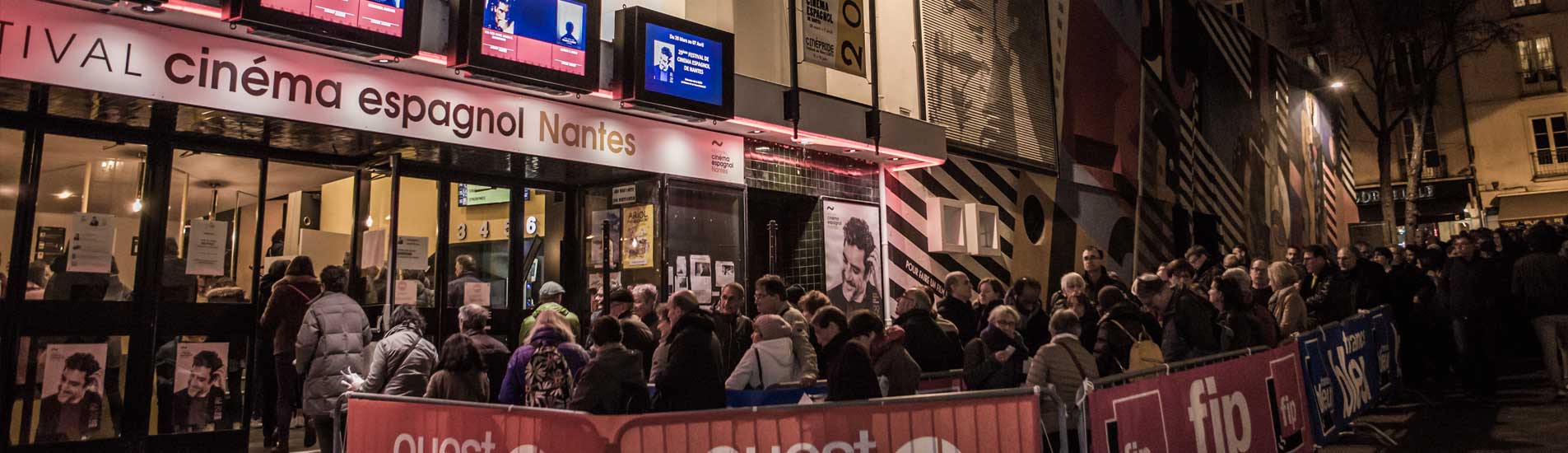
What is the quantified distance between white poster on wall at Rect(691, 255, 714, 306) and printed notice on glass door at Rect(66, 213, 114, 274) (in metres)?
4.90

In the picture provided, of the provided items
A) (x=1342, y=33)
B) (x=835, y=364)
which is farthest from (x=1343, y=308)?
(x=1342, y=33)

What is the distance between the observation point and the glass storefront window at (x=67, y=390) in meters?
6.56

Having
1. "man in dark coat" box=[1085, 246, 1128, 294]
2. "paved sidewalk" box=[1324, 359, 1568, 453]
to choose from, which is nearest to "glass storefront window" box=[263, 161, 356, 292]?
"man in dark coat" box=[1085, 246, 1128, 294]

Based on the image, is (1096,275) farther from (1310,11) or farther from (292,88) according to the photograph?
(1310,11)

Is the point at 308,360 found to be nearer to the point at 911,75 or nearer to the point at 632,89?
the point at 632,89

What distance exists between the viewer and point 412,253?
28.5 ft

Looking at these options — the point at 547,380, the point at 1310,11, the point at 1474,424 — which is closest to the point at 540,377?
the point at 547,380

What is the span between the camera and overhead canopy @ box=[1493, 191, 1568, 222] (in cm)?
3000

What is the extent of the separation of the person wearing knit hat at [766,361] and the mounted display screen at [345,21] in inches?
131

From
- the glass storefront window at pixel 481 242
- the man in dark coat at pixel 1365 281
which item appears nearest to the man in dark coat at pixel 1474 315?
the man in dark coat at pixel 1365 281

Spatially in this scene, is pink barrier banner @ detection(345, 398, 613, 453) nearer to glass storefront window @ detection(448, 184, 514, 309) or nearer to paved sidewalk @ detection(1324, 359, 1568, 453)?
glass storefront window @ detection(448, 184, 514, 309)

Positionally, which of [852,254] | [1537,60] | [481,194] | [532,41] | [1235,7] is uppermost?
[1235,7]

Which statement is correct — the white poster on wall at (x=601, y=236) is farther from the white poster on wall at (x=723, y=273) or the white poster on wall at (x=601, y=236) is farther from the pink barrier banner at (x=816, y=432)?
the pink barrier banner at (x=816, y=432)

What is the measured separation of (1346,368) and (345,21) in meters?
8.65
